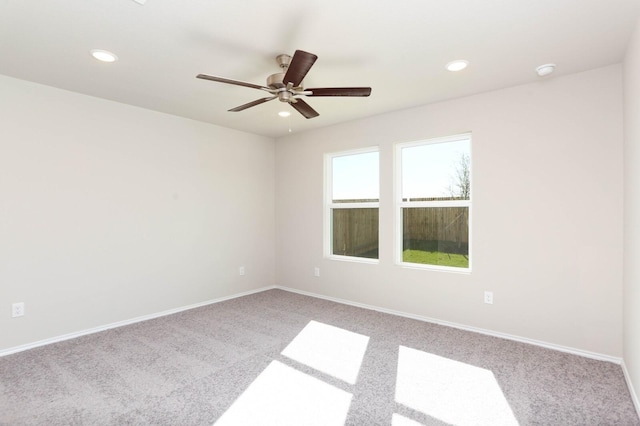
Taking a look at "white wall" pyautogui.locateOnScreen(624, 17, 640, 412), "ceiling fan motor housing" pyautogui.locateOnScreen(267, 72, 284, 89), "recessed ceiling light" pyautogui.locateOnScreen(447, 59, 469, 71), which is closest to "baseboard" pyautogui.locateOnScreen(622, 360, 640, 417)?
"white wall" pyautogui.locateOnScreen(624, 17, 640, 412)

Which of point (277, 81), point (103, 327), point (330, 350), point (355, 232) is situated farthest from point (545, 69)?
point (103, 327)

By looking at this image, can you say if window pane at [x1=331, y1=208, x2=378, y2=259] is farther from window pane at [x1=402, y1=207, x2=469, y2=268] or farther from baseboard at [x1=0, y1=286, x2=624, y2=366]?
baseboard at [x1=0, y1=286, x2=624, y2=366]

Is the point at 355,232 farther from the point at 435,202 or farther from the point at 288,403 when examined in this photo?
the point at 288,403

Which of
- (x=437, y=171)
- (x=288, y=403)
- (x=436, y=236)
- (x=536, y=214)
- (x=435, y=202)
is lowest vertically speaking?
(x=288, y=403)

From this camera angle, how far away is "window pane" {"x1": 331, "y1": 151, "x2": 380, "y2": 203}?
14.0 feet

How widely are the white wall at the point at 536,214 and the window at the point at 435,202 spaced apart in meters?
0.14

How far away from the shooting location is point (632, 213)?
88.3 inches

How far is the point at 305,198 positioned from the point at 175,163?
6.06ft

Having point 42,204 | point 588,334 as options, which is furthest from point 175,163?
point 588,334

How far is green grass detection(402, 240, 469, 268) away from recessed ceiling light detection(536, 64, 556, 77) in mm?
1771

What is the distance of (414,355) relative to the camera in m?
2.76

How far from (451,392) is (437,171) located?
2340mm

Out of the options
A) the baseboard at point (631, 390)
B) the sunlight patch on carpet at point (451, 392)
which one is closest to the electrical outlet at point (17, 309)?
the sunlight patch on carpet at point (451, 392)

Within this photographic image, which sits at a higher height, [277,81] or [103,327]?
[277,81]
